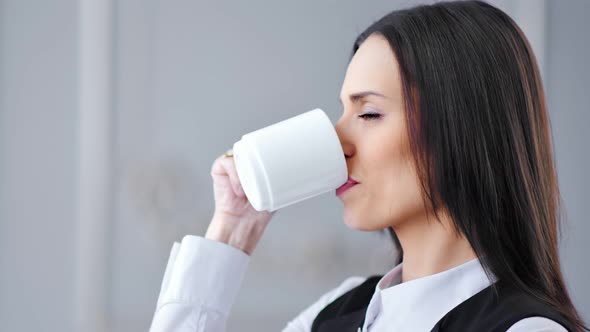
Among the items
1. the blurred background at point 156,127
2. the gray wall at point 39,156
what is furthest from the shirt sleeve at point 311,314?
the gray wall at point 39,156

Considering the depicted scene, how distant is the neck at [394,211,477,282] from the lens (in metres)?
0.92

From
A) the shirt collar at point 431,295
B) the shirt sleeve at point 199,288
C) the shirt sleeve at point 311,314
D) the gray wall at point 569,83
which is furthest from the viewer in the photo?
the gray wall at point 569,83

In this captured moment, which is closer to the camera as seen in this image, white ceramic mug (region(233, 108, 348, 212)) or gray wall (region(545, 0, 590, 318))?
white ceramic mug (region(233, 108, 348, 212))

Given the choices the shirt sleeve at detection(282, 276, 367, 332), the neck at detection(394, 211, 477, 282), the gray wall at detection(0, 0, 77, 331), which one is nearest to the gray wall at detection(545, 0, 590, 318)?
the shirt sleeve at detection(282, 276, 367, 332)

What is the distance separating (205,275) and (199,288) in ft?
0.07

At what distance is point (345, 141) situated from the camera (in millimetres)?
912

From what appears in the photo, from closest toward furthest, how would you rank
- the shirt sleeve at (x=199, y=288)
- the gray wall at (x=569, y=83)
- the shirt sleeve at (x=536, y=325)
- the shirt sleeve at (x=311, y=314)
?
the shirt sleeve at (x=536, y=325) < the shirt sleeve at (x=199, y=288) < the shirt sleeve at (x=311, y=314) < the gray wall at (x=569, y=83)

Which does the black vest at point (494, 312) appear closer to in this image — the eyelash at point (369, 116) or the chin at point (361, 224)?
the chin at point (361, 224)

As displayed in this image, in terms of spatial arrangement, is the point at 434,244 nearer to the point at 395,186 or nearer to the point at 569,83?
the point at 395,186

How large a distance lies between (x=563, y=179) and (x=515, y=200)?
2.97 ft

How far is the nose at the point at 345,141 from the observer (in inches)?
35.7

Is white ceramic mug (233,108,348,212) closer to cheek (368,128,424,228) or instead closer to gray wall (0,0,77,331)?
cheek (368,128,424,228)

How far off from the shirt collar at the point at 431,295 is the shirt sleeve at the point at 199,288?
272 millimetres

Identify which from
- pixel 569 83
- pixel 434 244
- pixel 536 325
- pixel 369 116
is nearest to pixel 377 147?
pixel 369 116
